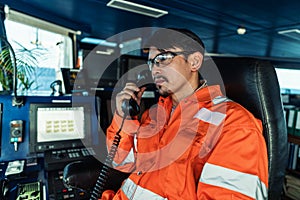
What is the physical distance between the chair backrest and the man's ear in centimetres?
18

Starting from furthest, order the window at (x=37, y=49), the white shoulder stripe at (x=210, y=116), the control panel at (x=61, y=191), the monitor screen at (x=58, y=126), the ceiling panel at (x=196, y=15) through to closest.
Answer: the ceiling panel at (x=196, y=15) → the window at (x=37, y=49) → the monitor screen at (x=58, y=126) → the control panel at (x=61, y=191) → the white shoulder stripe at (x=210, y=116)

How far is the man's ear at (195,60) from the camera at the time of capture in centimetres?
110

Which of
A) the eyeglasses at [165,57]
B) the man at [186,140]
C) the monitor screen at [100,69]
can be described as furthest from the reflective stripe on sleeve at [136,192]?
the monitor screen at [100,69]

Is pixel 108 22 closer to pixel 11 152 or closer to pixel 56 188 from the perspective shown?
pixel 11 152

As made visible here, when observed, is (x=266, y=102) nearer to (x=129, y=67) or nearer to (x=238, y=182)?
(x=238, y=182)

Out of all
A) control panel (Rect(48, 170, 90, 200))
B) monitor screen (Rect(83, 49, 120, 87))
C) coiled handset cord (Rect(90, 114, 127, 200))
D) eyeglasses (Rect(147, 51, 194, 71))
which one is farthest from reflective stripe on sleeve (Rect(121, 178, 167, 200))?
monitor screen (Rect(83, 49, 120, 87))

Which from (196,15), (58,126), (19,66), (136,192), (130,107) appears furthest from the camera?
(196,15)

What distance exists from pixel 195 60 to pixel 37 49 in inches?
55.9

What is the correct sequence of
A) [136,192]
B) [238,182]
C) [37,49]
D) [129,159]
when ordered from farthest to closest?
1. [37,49]
2. [129,159]
3. [136,192]
4. [238,182]

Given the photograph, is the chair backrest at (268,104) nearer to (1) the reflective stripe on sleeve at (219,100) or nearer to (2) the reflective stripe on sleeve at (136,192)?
(1) the reflective stripe on sleeve at (219,100)

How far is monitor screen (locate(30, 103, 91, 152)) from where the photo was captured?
1365 mm

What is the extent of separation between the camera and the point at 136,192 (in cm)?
102

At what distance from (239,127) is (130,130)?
2.04ft

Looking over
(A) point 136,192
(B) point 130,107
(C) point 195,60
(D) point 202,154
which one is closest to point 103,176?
(A) point 136,192
